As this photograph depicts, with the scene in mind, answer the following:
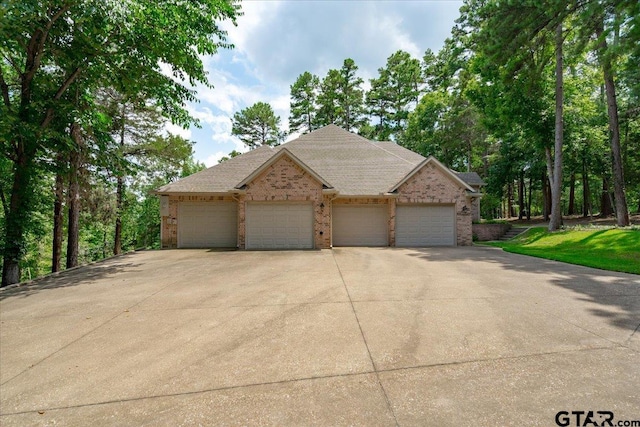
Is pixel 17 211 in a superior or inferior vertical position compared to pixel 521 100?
inferior

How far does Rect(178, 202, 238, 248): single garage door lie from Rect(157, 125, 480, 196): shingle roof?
90 centimetres

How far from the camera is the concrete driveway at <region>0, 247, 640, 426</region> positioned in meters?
2.31

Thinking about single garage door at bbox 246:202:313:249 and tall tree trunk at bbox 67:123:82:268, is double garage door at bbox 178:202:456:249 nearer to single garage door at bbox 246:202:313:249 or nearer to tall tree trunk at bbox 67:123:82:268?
single garage door at bbox 246:202:313:249

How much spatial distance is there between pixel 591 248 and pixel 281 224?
42.2 feet

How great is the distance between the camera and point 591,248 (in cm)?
1105

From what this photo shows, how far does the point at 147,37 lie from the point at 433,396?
1083 cm

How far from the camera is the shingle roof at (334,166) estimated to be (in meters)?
14.2

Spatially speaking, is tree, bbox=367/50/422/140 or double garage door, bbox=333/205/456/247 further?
tree, bbox=367/50/422/140

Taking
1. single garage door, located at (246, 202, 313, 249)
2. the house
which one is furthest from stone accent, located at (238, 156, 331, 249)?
single garage door, located at (246, 202, 313, 249)

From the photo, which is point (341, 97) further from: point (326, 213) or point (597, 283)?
point (597, 283)

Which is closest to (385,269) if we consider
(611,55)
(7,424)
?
(7,424)

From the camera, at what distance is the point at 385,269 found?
8.04m

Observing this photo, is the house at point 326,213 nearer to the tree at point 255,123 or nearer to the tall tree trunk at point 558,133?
the tall tree trunk at point 558,133

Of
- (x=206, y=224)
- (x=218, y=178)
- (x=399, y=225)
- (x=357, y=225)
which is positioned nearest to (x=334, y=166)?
(x=357, y=225)
